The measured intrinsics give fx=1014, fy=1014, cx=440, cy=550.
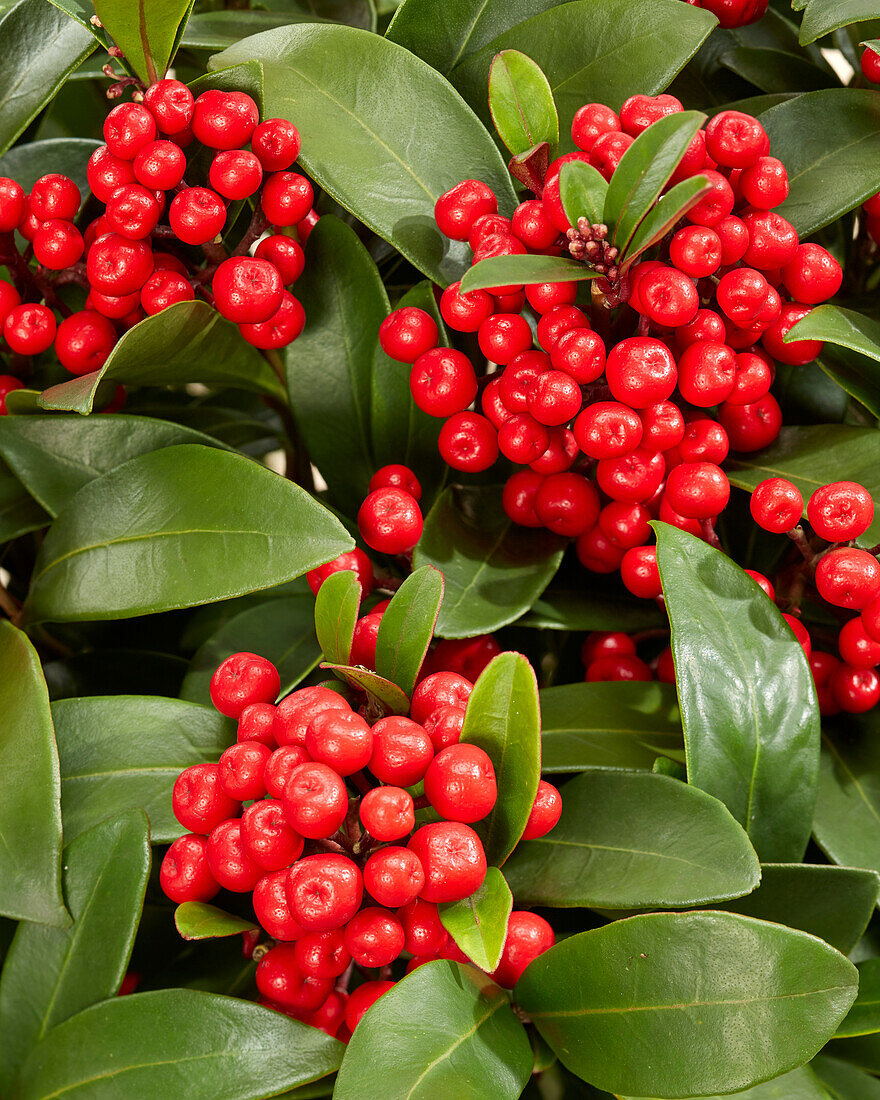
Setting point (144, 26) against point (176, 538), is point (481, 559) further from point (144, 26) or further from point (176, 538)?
point (144, 26)

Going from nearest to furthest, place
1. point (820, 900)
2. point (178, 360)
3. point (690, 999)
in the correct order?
point (690, 999), point (820, 900), point (178, 360)

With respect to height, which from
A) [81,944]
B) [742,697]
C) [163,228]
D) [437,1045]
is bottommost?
[81,944]

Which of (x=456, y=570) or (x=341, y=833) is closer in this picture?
(x=341, y=833)

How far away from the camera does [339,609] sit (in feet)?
1.92

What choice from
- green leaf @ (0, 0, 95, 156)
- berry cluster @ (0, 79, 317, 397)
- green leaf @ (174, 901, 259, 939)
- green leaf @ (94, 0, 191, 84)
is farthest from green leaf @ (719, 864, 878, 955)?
green leaf @ (0, 0, 95, 156)

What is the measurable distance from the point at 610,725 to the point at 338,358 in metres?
0.36

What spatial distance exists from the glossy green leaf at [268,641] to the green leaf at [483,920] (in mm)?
246

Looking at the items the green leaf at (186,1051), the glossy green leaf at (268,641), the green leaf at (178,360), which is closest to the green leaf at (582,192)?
the green leaf at (178,360)

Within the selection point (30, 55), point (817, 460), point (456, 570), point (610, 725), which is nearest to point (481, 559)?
point (456, 570)

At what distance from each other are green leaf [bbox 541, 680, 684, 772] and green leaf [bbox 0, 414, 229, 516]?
0.33 m

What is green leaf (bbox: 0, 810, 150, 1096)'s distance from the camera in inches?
25.5

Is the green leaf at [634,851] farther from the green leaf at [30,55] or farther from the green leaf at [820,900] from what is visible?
the green leaf at [30,55]

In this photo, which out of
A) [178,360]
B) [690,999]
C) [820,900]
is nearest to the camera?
[690,999]

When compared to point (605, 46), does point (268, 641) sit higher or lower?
lower
